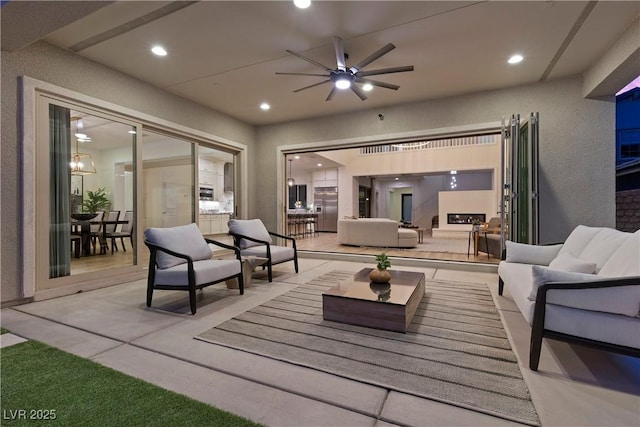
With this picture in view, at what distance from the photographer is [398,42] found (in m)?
3.42

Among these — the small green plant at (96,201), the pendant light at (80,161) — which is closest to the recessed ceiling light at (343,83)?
the pendant light at (80,161)

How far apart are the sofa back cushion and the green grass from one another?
236cm

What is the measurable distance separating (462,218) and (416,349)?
10.1 m

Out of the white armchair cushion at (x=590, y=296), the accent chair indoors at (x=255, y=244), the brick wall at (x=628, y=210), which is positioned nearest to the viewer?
the white armchair cushion at (x=590, y=296)

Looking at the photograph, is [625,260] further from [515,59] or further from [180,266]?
[180,266]

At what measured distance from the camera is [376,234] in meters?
7.74

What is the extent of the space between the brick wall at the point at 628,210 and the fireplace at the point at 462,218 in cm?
466

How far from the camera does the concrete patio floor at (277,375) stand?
1.43 m

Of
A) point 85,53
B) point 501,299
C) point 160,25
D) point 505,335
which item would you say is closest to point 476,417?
point 505,335

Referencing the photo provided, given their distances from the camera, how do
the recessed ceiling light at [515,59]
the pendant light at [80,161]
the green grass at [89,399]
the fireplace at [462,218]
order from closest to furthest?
the green grass at [89,399]
the recessed ceiling light at [515,59]
the pendant light at [80,161]
the fireplace at [462,218]

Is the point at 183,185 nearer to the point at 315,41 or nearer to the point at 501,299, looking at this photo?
the point at 315,41

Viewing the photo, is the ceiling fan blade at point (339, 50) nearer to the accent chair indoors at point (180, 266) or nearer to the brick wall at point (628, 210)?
the accent chair indoors at point (180, 266)

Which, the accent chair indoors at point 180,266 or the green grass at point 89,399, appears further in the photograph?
the accent chair indoors at point 180,266

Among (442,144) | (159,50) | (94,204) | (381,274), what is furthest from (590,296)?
(442,144)
